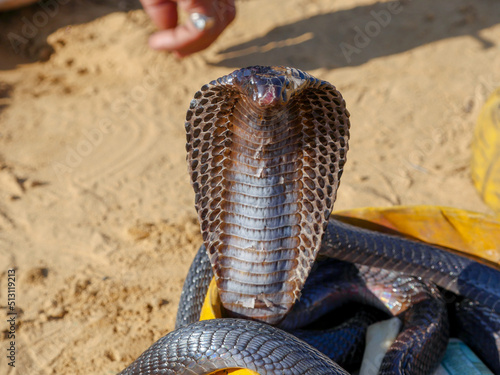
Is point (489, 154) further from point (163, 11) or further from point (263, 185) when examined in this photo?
point (163, 11)

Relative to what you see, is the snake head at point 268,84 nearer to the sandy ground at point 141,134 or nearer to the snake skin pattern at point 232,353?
the snake skin pattern at point 232,353

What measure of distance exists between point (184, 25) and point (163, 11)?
8.3 inches

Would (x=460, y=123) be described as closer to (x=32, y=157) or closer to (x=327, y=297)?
(x=327, y=297)

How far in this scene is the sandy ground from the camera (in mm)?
2529

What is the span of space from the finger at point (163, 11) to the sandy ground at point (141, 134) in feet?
0.99

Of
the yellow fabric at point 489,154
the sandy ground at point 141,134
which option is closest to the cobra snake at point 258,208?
the sandy ground at point 141,134

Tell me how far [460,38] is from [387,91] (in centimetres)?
126

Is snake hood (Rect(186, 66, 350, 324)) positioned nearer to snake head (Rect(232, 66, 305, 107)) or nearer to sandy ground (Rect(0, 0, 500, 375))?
snake head (Rect(232, 66, 305, 107))

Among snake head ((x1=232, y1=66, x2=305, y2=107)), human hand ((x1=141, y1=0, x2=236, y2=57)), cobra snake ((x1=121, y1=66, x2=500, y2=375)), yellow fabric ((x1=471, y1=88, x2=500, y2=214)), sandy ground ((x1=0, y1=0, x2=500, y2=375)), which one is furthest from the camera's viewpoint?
human hand ((x1=141, y1=0, x2=236, y2=57))

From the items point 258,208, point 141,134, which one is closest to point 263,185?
point 258,208

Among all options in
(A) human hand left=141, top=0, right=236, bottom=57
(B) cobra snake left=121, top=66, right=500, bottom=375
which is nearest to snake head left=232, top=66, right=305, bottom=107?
(B) cobra snake left=121, top=66, right=500, bottom=375

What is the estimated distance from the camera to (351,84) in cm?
454

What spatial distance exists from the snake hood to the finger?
3323 millimetres

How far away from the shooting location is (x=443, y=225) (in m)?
2.35
